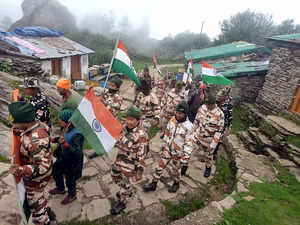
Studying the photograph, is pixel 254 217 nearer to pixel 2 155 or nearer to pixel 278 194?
pixel 278 194

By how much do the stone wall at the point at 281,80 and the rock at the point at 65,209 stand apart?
8.65 metres

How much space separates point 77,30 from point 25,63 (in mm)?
34841

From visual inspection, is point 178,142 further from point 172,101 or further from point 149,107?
point 172,101

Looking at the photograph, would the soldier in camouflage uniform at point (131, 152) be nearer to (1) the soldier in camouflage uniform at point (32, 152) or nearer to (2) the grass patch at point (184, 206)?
(2) the grass patch at point (184, 206)

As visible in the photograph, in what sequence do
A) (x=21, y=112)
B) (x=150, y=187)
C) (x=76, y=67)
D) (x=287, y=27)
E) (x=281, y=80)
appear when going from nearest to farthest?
1. (x=21, y=112)
2. (x=150, y=187)
3. (x=281, y=80)
4. (x=76, y=67)
5. (x=287, y=27)

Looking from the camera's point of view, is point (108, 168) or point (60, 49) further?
point (60, 49)

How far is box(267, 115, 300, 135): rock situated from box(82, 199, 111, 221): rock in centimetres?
659

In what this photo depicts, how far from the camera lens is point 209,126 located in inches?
212

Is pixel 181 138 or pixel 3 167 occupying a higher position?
pixel 181 138

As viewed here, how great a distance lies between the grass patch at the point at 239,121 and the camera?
943 centimetres

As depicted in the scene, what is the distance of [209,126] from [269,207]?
2143 mm

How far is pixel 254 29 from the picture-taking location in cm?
3111

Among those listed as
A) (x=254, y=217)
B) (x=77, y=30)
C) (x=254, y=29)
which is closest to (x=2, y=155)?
(x=254, y=217)

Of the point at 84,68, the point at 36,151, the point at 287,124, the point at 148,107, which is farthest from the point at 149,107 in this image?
the point at 84,68
